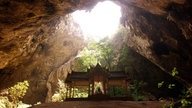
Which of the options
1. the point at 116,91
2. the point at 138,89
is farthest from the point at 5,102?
the point at 138,89

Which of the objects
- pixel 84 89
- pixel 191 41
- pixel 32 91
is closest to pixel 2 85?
pixel 32 91

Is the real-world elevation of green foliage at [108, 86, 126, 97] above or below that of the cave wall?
below

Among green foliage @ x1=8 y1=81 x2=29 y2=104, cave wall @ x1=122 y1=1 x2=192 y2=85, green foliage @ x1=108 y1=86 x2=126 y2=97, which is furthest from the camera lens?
green foliage @ x1=108 y1=86 x2=126 y2=97

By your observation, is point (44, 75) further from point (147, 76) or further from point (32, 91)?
point (147, 76)

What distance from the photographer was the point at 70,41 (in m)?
28.4

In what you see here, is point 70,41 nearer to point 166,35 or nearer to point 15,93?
point 15,93

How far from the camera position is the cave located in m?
13.0

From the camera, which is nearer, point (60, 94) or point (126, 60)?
point (60, 94)

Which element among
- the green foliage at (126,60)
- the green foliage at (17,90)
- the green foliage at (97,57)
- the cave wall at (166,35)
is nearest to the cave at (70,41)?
the cave wall at (166,35)

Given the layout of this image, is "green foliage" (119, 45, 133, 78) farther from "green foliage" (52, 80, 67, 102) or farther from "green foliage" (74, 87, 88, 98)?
"green foliage" (52, 80, 67, 102)

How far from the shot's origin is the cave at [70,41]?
13.0 meters

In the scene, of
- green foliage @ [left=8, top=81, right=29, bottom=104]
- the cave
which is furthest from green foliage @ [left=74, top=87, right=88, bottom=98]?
green foliage @ [left=8, top=81, right=29, bottom=104]

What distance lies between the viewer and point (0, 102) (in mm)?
19625

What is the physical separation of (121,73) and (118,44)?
1130cm
